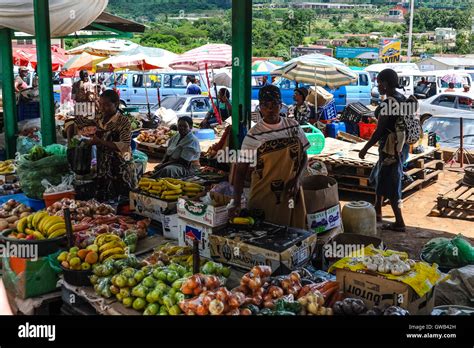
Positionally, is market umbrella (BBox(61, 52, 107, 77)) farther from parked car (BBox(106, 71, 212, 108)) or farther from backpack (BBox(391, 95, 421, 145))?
backpack (BBox(391, 95, 421, 145))

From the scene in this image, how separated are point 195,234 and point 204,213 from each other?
225 mm

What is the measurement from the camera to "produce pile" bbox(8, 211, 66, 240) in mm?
4383

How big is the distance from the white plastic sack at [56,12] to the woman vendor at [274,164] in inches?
156

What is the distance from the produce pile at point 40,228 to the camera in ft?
14.4

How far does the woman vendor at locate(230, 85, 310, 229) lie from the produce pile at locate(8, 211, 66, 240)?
148cm

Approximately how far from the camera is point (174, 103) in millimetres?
16391

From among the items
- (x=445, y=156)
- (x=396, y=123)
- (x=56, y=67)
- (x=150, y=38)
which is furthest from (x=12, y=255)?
(x=150, y=38)

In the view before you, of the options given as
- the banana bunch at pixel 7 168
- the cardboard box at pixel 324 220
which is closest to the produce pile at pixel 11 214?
the banana bunch at pixel 7 168

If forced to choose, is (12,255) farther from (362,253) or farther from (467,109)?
(467,109)

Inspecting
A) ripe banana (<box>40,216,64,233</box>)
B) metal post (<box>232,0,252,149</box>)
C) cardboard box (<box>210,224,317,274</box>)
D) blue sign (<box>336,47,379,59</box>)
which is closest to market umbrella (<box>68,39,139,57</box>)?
metal post (<box>232,0,252,149</box>)

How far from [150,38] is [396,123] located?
28.0 metres

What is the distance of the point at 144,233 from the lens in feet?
15.6

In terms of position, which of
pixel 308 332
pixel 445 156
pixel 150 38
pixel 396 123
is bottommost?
pixel 445 156

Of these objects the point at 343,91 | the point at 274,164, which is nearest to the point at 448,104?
the point at 343,91
